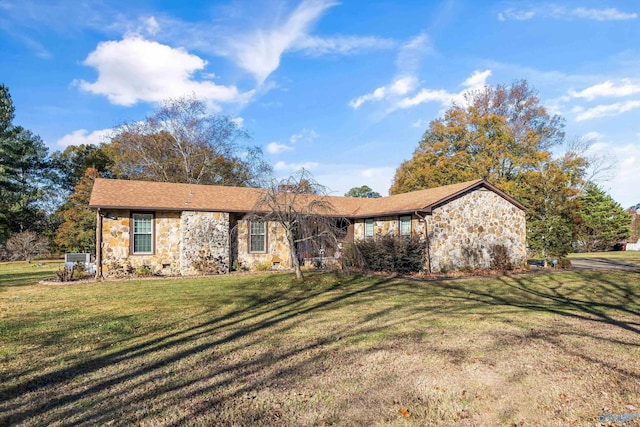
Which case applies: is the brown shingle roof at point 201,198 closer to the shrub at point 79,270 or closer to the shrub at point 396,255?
the shrub at point 396,255

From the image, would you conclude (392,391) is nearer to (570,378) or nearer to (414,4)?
(570,378)

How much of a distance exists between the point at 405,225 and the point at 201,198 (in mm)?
9264

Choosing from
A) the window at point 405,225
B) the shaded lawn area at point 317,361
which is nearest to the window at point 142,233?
the shaded lawn area at point 317,361

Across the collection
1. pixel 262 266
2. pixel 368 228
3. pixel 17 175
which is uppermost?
pixel 17 175

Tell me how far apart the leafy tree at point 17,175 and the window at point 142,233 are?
21669 mm

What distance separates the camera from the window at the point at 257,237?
17.7 metres

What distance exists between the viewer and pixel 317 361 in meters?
5.06

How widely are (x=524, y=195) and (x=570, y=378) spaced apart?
2454 cm

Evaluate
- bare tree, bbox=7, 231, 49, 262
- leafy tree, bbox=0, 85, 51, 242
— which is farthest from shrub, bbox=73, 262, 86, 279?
leafy tree, bbox=0, 85, 51, 242

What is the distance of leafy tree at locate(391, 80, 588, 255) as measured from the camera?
27609 mm

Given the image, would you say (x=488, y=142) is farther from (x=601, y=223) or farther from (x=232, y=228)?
(x=232, y=228)

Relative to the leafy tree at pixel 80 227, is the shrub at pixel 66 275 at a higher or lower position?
lower

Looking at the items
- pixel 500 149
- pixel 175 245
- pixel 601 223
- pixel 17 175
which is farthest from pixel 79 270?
pixel 601 223

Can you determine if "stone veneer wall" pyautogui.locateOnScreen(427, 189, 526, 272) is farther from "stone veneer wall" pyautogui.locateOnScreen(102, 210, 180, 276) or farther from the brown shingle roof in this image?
"stone veneer wall" pyautogui.locateOnScreen(102, 210, 180, 276)
